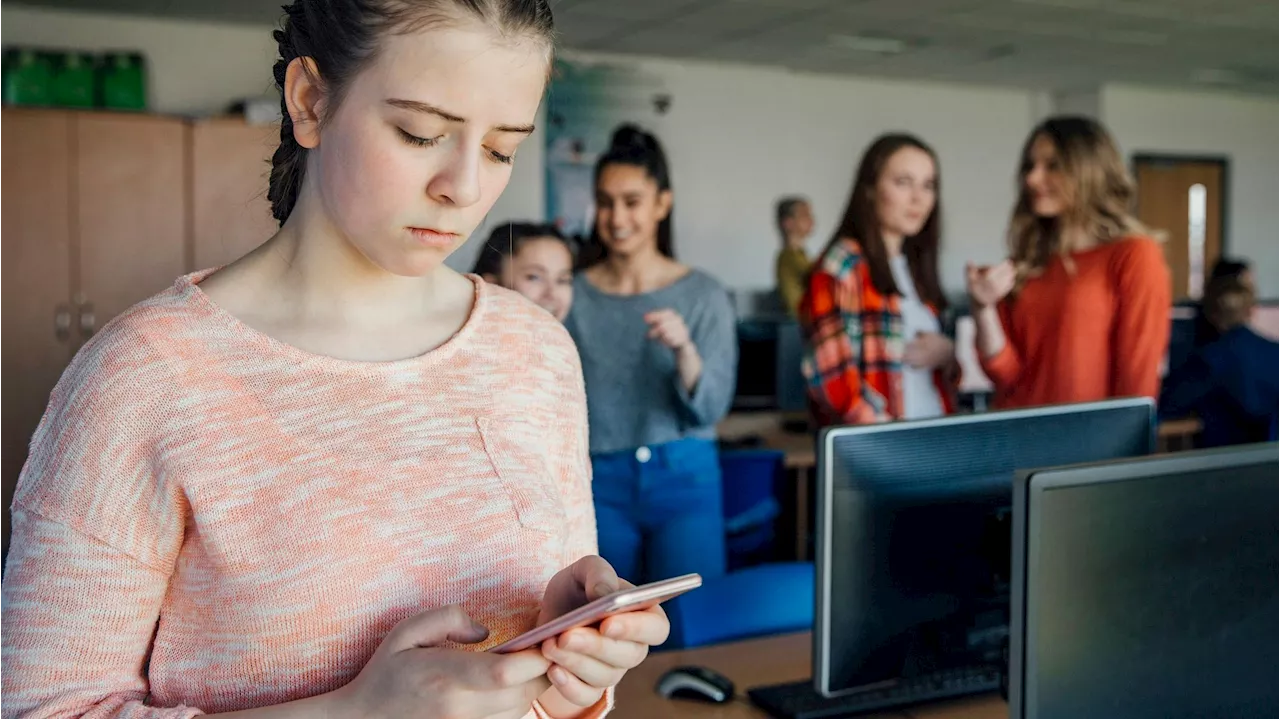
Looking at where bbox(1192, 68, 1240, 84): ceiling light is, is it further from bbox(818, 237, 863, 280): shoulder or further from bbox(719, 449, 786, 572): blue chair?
bbox(818, 237, 863, 280): shoulder

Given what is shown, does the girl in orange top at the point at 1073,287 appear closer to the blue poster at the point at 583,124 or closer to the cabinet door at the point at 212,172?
the cabinet door at the point at 212,172

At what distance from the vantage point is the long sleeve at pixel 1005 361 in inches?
107

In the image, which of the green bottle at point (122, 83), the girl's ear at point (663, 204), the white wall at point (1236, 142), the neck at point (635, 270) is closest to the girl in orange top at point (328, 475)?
the neck at point (635, 270)

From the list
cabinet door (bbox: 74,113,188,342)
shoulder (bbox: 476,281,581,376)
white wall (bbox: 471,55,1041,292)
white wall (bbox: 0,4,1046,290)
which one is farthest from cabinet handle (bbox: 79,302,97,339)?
shoulder (bbox: 476,281,581,376)

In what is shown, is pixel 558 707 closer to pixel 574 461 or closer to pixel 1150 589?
pixel 574 461

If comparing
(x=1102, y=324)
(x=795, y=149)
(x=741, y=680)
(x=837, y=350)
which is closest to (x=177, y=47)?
(x=795, y=149)

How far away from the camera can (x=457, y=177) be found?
85 cm

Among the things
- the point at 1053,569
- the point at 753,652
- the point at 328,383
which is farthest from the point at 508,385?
the point at 753,652

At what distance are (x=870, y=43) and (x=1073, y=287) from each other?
5.15 m

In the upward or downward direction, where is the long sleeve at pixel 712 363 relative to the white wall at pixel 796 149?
downward

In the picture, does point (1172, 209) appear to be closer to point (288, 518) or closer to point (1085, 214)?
point (1085, 214)

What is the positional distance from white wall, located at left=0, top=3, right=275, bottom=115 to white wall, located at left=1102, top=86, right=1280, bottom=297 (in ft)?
23.0

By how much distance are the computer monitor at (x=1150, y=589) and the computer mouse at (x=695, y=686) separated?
600 millimetres

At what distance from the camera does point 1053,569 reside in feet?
3.17
